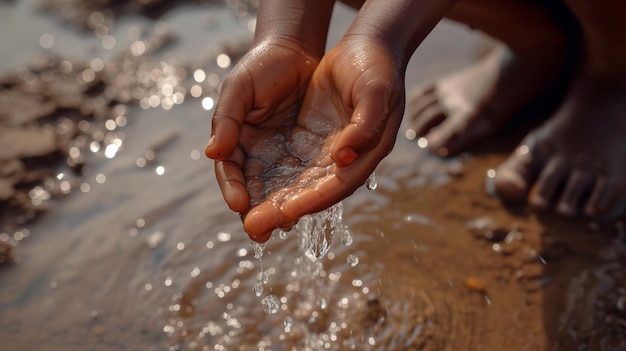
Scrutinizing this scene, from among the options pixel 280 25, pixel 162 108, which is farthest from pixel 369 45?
pixel 162 108

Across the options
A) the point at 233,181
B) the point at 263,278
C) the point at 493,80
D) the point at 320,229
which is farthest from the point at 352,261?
the point at 493,80

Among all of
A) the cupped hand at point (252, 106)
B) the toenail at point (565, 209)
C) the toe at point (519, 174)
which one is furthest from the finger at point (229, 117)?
the toenail at point (565, 209)

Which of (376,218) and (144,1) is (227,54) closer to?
(144,1)

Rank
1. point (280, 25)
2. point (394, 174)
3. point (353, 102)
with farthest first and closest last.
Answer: point (394, 174) → point (280, 25) → point (353, 102)

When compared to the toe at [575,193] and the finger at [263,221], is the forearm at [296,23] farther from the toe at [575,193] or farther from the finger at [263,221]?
the toe at [575,193]

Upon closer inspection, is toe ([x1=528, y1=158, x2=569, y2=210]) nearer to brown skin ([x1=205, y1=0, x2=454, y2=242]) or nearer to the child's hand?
brown skin ([x1=205, y1=0, x2=454, y2=242])

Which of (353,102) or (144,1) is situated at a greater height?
(353,102)

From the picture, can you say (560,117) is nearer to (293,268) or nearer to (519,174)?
(519,174)
